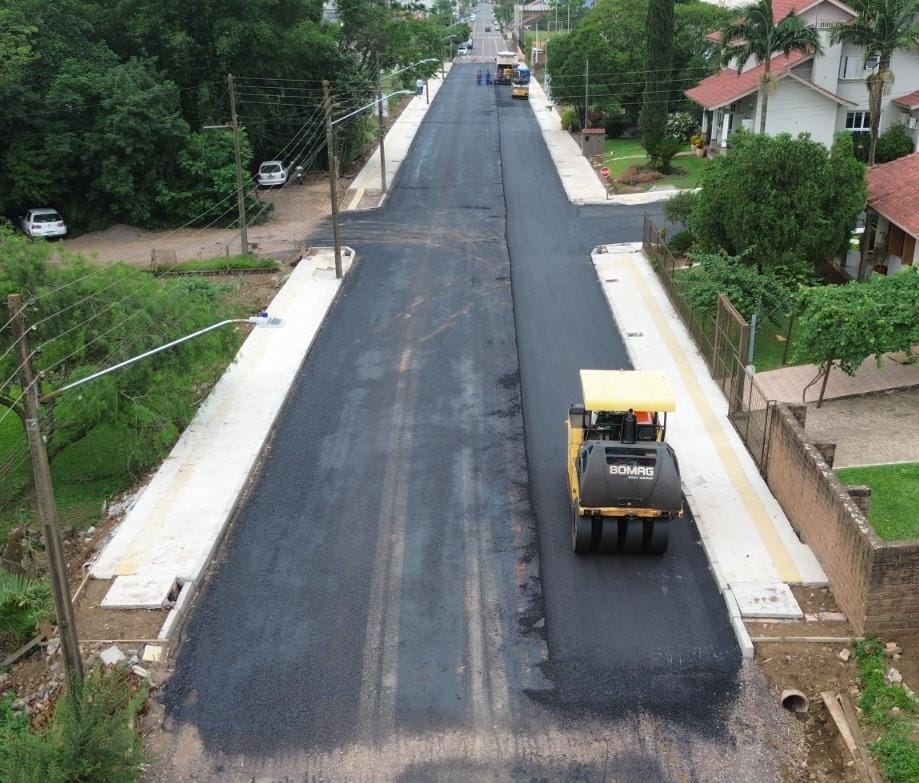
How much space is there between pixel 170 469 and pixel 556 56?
56766mm

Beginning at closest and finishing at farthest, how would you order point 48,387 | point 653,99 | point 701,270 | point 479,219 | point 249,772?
point 249,772 → point 48,387 → point 701,270 → point 479,219 → point 653,99

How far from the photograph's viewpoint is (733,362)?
24328 mm

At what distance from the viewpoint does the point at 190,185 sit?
47031mm

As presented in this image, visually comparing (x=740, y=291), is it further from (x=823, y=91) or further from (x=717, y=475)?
(x=823, y=91)

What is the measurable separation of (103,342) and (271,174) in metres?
32.5

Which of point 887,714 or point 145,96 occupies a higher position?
point 145,96

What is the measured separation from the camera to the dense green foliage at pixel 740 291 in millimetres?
26641

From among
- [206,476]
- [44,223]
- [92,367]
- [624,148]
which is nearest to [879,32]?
[624,148]

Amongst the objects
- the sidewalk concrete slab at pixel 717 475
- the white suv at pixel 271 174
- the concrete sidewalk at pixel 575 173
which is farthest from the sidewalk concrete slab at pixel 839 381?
the white suv at pixel 271 174

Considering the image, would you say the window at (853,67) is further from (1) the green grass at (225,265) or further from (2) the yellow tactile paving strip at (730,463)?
(1) the green grass at (225,265)

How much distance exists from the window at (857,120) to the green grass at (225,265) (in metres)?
32.5

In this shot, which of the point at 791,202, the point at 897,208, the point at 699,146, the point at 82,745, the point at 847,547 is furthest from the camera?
the point at 699,146

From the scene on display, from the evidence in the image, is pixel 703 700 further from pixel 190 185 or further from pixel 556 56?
pixel 556 56

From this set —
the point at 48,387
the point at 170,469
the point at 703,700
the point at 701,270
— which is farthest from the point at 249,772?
the point at 701,270
